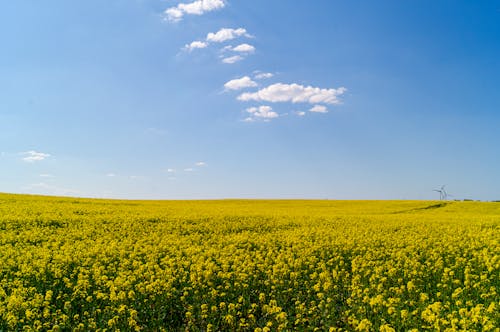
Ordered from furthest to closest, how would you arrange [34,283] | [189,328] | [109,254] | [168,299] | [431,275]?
[109,254], [431,275], [34,283], [168,299], [189,328]

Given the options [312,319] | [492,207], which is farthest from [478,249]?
[492,207]

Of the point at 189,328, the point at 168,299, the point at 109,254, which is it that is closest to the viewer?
the point at 189,328

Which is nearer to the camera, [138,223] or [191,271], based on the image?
[191,271]

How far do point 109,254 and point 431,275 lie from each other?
11.9 meters

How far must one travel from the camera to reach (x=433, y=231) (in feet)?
68.4

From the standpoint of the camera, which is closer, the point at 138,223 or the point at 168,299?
the point at 168,299

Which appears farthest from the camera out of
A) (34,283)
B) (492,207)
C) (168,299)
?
(492,207)

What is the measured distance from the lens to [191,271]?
37.3 feet

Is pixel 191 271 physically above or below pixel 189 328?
above

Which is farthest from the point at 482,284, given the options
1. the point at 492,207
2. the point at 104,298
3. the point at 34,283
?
the point at 492,207

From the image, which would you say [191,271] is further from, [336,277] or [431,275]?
[431,275]

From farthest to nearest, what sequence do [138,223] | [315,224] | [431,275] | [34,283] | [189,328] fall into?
1. [315,224]
2. [138,223]
3. [431,275]
4. [34,283]
5. [189,328]

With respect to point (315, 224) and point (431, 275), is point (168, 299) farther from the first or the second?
point (315, 224)

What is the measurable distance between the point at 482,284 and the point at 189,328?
9244mm
